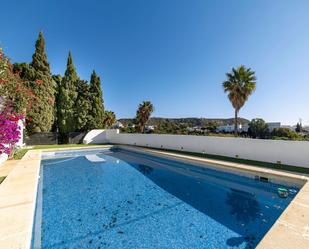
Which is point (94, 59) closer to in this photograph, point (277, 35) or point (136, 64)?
point (136, 64)

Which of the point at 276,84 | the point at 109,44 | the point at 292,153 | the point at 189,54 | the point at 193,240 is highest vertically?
the point at 109,44

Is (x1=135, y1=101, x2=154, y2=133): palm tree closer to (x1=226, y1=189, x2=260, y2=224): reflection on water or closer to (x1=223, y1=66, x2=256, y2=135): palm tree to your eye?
(x1=223, y1=66, x2=256, y2=135): palm tree

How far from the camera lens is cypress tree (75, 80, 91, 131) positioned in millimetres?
20297

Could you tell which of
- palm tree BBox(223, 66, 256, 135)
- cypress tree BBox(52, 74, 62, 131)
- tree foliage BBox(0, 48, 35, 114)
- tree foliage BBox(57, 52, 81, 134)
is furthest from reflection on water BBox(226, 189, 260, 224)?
cypress tree BBox(52, 74, 62, 131)

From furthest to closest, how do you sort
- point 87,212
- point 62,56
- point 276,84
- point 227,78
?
point 62,56
point 227,78
point 276,84
point 87,212

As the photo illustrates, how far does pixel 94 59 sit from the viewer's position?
17.4 m

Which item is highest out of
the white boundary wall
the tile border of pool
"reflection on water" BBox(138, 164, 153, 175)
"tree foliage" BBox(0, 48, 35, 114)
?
"tree foliage" BBox(0, 48, 35, 114)

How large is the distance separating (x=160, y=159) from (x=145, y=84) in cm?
1127

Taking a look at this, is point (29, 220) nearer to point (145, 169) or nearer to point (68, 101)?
point (145, 169)

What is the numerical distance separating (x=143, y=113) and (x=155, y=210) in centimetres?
2314

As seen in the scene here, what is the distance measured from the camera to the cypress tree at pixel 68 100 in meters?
19.8

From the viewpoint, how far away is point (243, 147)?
33.9ft

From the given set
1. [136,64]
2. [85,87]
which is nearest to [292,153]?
[136,64]

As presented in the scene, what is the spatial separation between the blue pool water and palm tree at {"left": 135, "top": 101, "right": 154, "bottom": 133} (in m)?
19.1
